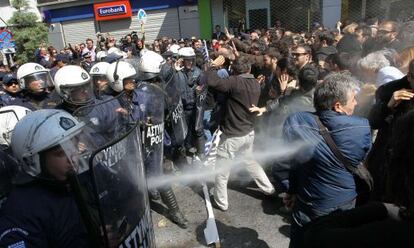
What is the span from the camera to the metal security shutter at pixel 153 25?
22.3 m

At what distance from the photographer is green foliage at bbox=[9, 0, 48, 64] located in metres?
22.3

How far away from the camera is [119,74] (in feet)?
13.6

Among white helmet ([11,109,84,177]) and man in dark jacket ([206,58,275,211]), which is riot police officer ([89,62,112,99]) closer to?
man in dark jacket ([206,58,275,211])

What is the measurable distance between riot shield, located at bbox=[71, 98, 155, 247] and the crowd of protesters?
0.79m

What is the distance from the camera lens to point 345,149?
2.50m

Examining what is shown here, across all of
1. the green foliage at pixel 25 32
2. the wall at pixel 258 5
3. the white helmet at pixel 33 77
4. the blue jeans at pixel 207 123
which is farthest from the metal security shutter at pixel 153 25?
the white helmet at pixel 33 77

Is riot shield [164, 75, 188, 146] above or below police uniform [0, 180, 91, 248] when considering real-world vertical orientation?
below

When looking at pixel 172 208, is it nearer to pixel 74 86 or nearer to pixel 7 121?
pixel 74 86

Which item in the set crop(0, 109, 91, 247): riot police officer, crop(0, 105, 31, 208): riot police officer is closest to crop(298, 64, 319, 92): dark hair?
crop(0, 105, 31, 208): riot police officer

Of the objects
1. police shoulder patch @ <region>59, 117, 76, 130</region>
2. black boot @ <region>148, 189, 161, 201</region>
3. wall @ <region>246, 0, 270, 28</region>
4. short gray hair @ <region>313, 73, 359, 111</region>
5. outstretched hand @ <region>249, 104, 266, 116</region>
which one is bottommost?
black boot @ <region>148, 189, 161, 201</region>

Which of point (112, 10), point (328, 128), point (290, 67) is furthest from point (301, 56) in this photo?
point (112, 10)

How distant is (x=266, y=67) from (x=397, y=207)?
5.00 metres

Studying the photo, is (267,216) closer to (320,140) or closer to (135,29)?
(320,140)

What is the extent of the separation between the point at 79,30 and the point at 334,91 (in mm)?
25292
